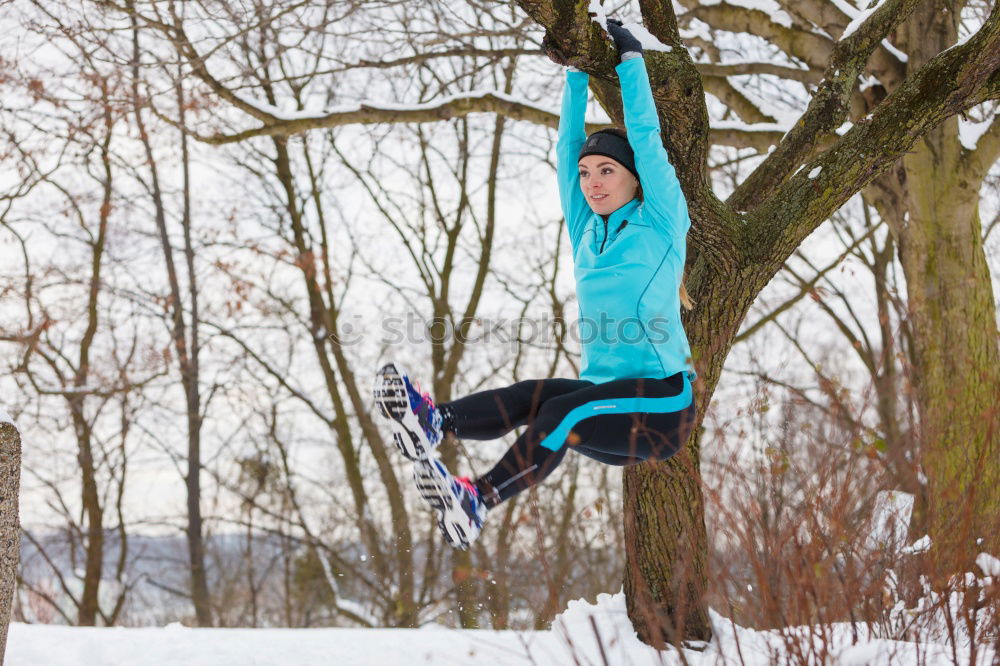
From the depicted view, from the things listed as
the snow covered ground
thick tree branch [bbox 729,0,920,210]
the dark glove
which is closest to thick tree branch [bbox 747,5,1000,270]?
thick tree branch [bbox 729,0,920,210]

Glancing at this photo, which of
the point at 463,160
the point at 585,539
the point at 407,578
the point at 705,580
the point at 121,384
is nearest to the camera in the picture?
the point at 705,580

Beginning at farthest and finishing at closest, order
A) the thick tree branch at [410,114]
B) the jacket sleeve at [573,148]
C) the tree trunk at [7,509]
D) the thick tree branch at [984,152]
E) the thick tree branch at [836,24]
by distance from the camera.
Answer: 1. the thick tree branch at [984,152]
2. the thick tree branch at [836,24]
3. the thick tree branch at [410,114]
4. the jacket sleeve at [573,148]
5. the tree trunk at [7,509]

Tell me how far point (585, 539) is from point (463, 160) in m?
7.28

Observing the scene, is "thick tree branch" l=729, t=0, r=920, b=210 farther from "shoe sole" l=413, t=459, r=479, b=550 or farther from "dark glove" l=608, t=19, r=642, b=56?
"shoe sole" l=413, t=459, r=479, b=550

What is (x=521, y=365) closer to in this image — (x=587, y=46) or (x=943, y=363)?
(x=943, y=363)

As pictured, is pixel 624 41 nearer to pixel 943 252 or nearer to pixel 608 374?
pixel 608 374

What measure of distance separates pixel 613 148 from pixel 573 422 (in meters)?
1.03

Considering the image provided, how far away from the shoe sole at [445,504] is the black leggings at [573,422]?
14 cm

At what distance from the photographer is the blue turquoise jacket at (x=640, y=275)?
9.65 feet

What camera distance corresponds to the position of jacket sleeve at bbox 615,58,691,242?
9.73 ft

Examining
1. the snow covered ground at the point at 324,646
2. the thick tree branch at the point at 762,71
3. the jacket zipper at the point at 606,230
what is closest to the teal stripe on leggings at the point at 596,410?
the jacket zipper at the point at 606,230

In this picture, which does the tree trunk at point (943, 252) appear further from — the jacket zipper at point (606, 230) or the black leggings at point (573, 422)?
the black leggings at point (573, 422)

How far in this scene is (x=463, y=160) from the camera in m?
14.7

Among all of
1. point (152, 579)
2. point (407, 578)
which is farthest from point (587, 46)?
point (152, 579)
